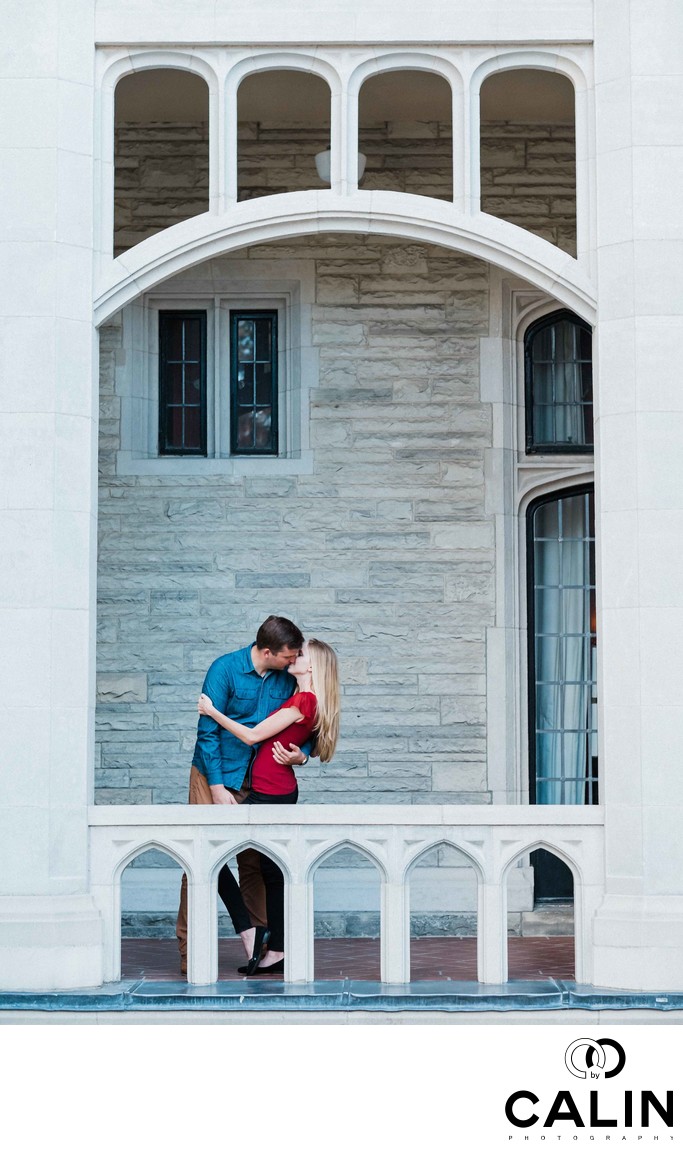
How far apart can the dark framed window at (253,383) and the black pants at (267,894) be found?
2.85 metres

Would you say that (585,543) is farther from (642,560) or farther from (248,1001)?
(248,1001)

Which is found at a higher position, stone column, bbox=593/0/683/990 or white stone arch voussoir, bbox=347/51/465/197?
white stone arch voussoir, bbox=347/51/465/197

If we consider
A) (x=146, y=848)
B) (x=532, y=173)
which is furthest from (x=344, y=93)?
(x=146, y=848)

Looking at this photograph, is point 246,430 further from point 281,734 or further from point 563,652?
point 281,734

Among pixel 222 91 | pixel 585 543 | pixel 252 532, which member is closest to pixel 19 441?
pixel 222 91

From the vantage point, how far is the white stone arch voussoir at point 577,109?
25.1ft

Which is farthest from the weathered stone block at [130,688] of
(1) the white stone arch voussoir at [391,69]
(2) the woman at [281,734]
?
(1) the white stone arch voussoir at [391,69]

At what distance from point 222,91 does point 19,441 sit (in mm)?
1912

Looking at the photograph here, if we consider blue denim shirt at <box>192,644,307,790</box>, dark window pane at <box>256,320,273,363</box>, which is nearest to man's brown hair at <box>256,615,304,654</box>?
blue denim shirt at <box>192,644,307,790</box>

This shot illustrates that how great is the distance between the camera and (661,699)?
7320 millimetres

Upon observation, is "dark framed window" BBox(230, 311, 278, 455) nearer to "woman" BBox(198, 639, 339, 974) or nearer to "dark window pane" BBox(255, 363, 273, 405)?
"dark window pane" BBox(255, 363, 273, 405)

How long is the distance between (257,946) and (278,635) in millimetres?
1490

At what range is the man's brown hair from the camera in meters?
7.87

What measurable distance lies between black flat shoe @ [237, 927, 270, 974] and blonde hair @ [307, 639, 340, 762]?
878mm
